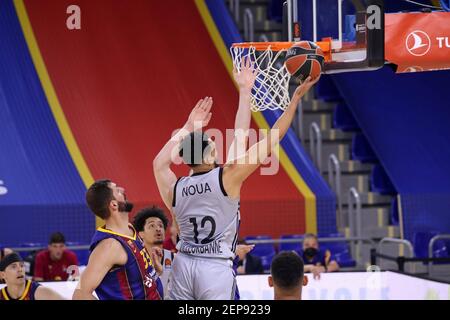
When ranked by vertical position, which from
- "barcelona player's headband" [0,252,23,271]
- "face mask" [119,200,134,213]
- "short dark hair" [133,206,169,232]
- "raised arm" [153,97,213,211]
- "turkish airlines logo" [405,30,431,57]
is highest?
"turkish airlines logo" [405,30,431,57]

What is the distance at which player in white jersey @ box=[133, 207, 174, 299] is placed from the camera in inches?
283

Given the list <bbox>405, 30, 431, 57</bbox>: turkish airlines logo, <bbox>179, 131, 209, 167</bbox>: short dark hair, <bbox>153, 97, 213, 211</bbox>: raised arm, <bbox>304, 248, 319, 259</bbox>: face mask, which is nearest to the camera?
<bbox>179, 131, 209, 167</bbox>: short dark hair

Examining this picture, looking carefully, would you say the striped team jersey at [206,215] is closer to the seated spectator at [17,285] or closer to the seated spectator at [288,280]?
the seated spectator at [288,280]

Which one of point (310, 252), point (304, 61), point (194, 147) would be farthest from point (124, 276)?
point (310, 252)

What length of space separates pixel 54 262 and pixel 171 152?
520 centimetres

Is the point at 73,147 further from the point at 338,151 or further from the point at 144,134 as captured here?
the point at 338,151

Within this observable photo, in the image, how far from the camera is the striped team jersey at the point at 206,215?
229 inches

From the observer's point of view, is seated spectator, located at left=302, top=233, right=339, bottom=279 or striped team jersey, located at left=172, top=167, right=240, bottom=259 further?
seated spectator, located at left=302, top=233, right=339, bottom=279

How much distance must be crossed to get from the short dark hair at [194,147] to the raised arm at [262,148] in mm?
207

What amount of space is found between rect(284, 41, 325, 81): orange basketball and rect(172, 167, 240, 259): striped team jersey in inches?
43.5

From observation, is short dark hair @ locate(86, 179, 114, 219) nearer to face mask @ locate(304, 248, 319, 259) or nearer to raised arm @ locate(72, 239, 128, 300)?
raised arm @ locate(72, 239, 128, 300)

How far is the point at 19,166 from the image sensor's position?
560 inches

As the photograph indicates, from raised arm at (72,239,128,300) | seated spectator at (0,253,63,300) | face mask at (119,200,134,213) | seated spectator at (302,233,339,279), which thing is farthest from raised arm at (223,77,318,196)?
seated spectator at (302,233,339,279)
